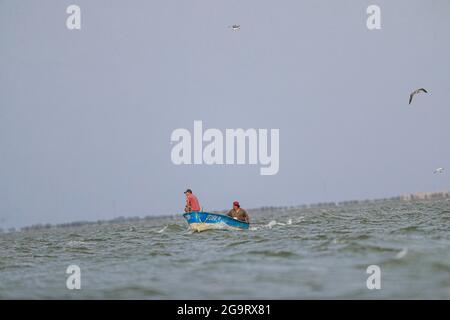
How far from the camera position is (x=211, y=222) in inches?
1276

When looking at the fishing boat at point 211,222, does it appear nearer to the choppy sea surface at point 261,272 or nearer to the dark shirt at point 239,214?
the dark shirt at point 239,214

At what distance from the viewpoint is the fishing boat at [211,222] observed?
1262 inches

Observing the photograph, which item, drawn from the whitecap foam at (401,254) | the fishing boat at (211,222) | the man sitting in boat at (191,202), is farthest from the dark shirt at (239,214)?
the whitecap foam at (401,254)

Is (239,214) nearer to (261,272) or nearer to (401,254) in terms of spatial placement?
(401,254)

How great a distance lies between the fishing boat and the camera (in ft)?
105

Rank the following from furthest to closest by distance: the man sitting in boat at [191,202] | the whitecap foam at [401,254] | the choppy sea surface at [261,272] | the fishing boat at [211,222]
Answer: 1. the man sitting in boat at [191,202]
2. the fishing boat at [211,222]
3. the whitecap foam at [401,254]
4. the choppy sea surface at [261,272]

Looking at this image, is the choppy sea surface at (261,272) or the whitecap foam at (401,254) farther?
the whitecap foam at (401,254)

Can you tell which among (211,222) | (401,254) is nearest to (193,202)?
(211,222)

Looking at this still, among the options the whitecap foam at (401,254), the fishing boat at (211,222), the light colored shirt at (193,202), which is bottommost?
the fishing boat at (211,222)

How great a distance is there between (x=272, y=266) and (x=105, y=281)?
4.47 m

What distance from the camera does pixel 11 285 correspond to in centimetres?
→ 1614

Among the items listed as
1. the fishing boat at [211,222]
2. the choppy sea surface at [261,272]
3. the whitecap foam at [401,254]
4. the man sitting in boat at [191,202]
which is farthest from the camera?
the man sitting in boat at [191,202]
